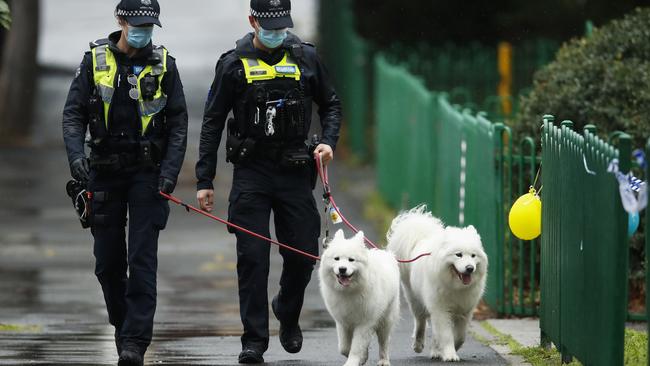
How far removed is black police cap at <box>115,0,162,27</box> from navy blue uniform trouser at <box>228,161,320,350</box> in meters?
1.06

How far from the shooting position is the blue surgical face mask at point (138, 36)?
8.57 m

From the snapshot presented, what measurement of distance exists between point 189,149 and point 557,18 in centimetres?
664

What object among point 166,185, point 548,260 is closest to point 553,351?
point 548,260

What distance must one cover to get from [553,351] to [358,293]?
1.33 meters

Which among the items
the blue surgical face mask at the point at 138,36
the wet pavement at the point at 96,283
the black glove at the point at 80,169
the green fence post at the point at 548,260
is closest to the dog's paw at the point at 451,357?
the wet pavement at the point at 96,283

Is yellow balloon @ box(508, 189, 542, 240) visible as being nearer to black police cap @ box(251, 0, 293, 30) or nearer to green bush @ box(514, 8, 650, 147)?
black police cap @ box(251, 0, 293, 30)

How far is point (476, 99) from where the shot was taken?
21.9 metres

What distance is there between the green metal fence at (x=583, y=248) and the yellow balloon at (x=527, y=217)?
30 cm

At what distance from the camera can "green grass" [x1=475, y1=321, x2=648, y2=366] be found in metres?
7.99

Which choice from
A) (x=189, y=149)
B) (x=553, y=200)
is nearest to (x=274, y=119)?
(x=553, y=200)

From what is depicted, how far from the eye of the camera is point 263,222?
356 inches

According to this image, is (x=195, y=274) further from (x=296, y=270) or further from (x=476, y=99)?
(x=476, y=99)

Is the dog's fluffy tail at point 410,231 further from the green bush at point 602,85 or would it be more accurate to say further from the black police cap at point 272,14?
the green bush at point 602,85

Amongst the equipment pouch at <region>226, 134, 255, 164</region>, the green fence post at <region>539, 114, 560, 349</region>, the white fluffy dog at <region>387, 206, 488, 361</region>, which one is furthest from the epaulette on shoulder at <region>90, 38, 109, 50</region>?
the green fence post at <region>539, 114, 560, 349</region>
